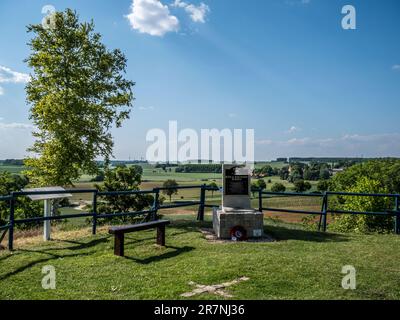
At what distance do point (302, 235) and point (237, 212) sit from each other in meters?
2.31

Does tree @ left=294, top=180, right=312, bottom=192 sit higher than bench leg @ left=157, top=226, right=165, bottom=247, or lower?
lower

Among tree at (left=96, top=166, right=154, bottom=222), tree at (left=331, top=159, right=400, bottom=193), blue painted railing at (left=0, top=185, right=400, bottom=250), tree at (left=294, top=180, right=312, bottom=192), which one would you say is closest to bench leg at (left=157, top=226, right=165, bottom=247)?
blue painted railing at (left=0, top=185, right=400, bottom=250)

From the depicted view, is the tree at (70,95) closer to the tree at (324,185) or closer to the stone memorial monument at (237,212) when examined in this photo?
the stone memorial monument at (237,212)

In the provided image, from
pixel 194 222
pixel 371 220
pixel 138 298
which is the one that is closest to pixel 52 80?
pixel 194 222

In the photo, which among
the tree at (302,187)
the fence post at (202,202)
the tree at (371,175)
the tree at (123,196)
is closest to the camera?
the fence post at (202,202)

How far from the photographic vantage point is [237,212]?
11.1 metres

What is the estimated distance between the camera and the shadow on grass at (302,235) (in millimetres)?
10938

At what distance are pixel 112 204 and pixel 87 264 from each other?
1311 inches

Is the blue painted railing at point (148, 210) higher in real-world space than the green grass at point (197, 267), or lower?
higher

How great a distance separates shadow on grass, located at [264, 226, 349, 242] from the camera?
10938 mm

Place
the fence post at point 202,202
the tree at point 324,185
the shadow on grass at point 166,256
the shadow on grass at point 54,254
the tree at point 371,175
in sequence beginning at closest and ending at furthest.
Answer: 1. the shadow on grass at point 54,254
2. the shadow on grass at point 166,256
3. the fence post at point 202,202
4. the tree at point 371,175
5. the tree at point 324,185

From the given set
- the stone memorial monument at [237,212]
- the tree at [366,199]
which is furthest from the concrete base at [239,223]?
A: the tree at [366,199]

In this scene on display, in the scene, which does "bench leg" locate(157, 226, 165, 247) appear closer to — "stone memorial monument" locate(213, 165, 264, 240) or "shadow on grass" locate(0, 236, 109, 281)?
"shadow on grass" locate(0, 236, 109, 281)

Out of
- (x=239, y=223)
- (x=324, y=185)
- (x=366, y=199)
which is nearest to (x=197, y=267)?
(x=239, y=223)
